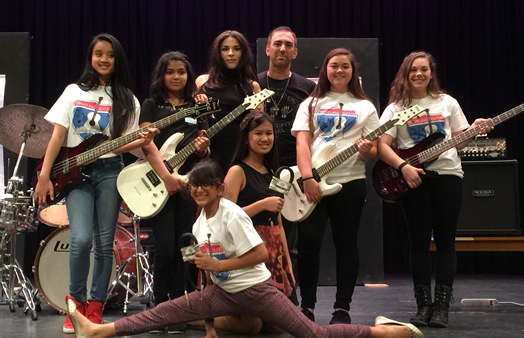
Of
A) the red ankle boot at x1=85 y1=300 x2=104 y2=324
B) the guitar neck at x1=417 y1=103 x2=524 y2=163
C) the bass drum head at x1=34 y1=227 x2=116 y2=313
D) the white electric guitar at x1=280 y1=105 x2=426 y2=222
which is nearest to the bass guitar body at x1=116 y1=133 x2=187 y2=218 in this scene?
the red ankle boot at x1=85 y1=300 x2=104 y2=324

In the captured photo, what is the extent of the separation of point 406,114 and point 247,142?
884mm

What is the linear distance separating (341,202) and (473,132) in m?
0.82

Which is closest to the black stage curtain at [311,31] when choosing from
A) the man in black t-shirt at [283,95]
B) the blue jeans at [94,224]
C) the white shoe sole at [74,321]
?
the man in black t-shirt at [283,95]

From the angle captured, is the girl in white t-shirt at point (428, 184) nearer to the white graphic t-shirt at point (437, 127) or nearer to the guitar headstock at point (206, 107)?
the white graphic t-shirt at point (437, 127)

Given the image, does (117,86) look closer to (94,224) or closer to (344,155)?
(94,224)

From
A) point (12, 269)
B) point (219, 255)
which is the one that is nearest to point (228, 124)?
point (219, 255)

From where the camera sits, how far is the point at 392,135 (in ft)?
13.3

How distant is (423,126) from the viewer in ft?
13.0

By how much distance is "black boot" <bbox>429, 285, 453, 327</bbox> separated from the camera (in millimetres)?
3826

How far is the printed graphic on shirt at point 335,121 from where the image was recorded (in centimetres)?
390

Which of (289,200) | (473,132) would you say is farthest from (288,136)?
(473,132)

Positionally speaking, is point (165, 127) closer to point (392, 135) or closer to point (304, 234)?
point (304, 234)

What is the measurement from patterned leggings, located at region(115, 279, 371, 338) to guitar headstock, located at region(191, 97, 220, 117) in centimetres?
98

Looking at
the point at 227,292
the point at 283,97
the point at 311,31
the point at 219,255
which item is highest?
the point at 311,31
